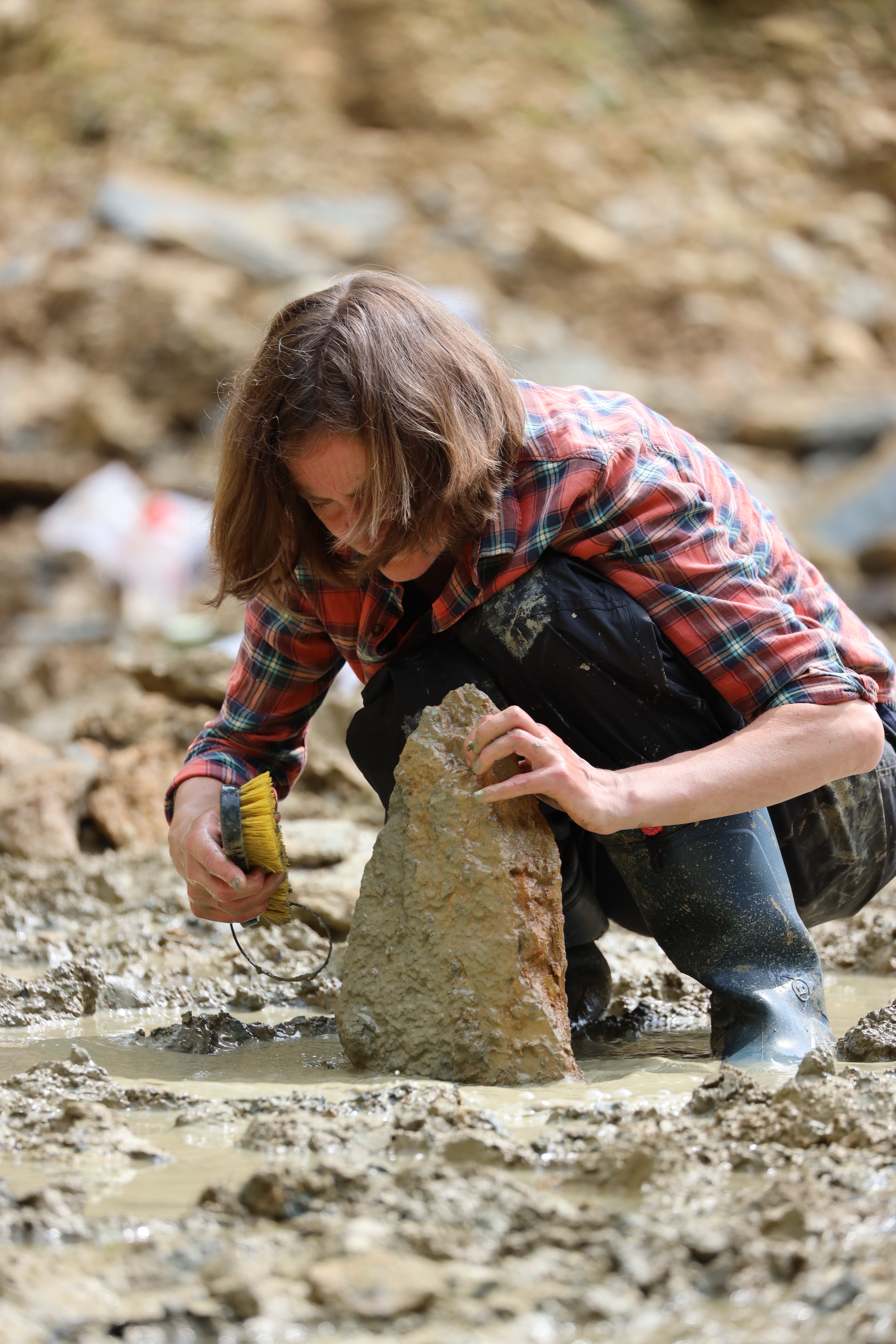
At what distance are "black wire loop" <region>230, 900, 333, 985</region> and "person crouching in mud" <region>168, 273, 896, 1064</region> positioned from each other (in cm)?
19

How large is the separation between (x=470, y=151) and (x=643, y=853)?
9642 millimetres

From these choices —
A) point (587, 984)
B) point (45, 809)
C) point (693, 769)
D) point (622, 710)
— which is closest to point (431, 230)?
point (45, 809)

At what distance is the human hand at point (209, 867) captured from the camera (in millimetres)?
2025

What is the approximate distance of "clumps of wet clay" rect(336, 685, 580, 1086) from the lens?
173 centimetres

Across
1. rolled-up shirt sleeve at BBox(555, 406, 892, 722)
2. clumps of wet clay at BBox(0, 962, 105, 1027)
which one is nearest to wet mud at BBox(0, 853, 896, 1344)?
clumps of wet clay at BBox(0, 962, 105, 1027)

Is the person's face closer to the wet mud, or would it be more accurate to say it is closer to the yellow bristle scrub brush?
the yellow bristle scrub brush

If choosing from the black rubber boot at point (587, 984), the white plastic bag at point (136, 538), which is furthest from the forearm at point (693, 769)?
the white plastic bag at point (136, 538)

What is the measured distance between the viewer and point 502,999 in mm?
1729

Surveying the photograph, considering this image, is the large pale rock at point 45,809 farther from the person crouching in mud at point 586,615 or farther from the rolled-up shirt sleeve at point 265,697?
the person crouching in mud at point 586,615

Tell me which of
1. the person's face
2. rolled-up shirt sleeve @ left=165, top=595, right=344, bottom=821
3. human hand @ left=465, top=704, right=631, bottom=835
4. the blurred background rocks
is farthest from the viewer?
the blurred background rocks

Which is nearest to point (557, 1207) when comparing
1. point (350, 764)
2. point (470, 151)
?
point (350, 764)

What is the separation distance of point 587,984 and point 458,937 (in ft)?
1.83

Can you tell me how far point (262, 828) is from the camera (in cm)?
202

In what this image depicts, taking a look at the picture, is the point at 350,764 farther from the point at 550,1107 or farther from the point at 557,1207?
the point at 557,1207
